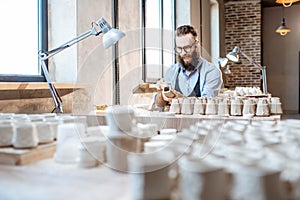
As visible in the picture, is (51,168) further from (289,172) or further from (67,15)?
(67,15)

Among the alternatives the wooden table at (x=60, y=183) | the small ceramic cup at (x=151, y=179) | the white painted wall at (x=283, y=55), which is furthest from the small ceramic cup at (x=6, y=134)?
the white painted wall at (x=283, y=55)

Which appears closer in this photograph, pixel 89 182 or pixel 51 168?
pixel 89 182

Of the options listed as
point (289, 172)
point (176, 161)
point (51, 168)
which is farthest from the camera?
point (51, 168)

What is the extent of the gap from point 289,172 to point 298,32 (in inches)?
388

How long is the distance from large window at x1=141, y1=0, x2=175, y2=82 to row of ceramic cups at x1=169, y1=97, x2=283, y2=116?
2.27 meters

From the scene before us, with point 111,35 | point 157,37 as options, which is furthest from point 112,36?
point 157,37

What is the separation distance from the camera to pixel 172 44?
5680 millimetres

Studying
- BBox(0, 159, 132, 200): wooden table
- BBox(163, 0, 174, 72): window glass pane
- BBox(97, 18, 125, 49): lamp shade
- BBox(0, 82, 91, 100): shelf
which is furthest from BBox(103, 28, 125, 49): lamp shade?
BBox(163, 0, 174, 72): window glass pane

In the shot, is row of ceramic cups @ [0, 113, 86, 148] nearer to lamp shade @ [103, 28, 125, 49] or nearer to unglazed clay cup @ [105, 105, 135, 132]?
unglazed clay cup @ [105, 105, 135, 132]

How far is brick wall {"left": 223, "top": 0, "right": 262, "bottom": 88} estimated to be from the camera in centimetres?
890

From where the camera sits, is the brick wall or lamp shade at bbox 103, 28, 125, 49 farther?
the brick wall

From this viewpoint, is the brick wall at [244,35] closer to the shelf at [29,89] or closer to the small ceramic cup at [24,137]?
the shelf at [29,89]

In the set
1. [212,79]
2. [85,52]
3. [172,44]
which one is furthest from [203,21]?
[85,52]

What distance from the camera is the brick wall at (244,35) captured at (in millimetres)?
8898
